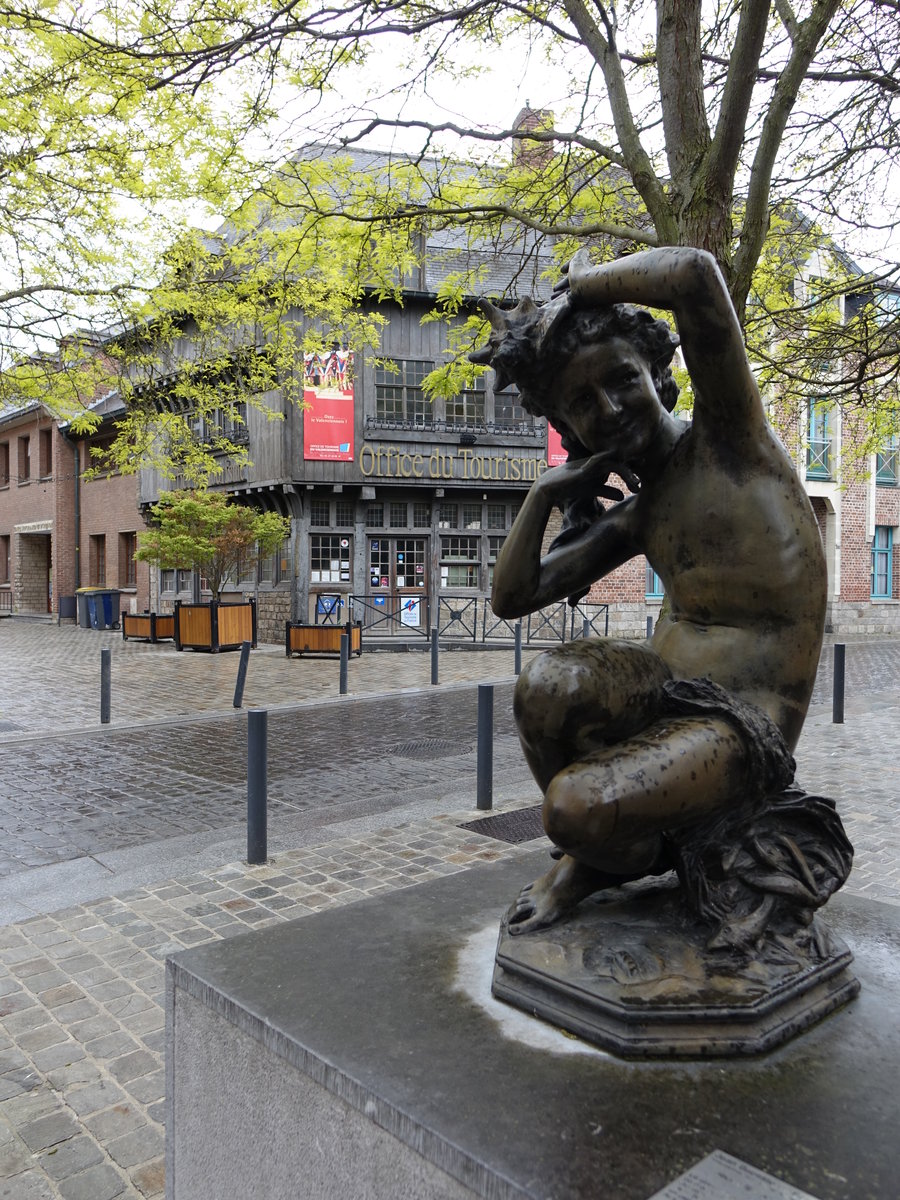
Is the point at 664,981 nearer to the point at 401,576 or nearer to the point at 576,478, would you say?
the point at 576,478

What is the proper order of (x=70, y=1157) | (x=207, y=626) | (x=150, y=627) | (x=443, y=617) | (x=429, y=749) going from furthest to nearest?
(x=443, y=617) < (x=150, y=627) < (x=207, y=626) < (x=429, y=749) < (x=70, y=1157)

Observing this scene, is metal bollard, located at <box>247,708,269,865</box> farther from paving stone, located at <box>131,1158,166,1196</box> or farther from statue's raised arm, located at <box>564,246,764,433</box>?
statue's raised arm, located at <box>564,246,764,433</box>

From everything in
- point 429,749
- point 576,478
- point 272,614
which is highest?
point 576,478

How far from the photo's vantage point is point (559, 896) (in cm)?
211

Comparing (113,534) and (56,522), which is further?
(56,522)

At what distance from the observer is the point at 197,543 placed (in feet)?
61.7

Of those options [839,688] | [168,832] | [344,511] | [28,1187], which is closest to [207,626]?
[344,511]

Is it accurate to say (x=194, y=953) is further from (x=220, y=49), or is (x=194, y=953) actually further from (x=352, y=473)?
(x=352, y=473)

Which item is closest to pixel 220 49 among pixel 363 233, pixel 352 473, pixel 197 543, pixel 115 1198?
pixel 363 233

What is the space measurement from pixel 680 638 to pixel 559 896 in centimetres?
68

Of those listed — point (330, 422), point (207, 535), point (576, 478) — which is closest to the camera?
point (576, 478)

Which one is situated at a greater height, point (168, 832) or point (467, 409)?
point (467, 409)

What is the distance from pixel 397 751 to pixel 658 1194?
7.13 metres

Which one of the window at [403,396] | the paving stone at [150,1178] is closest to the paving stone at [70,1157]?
the paving stone at [150,1178]
